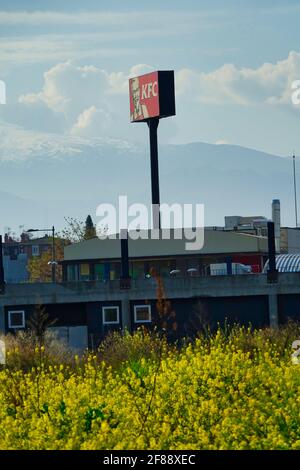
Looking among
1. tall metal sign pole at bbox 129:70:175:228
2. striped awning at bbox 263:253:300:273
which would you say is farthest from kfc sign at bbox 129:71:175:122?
striped awning at bbox 263:253:300:273

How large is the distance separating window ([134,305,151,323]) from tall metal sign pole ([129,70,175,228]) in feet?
123

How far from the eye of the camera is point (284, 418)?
24562 mm

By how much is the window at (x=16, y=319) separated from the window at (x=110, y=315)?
5.01 meters

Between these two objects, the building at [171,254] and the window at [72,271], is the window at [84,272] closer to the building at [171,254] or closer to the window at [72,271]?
the building at [171,254]

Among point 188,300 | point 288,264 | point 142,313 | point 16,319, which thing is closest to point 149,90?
point 288,264

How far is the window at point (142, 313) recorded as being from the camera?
78375 millimetres

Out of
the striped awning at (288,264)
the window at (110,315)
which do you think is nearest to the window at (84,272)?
the striped awning at (288,264)

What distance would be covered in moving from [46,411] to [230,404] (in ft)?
13.9

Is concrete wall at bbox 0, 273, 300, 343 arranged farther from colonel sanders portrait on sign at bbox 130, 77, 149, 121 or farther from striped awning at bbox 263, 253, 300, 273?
colonel sanders portrait on sign at bbox 130, 77, 149, 121

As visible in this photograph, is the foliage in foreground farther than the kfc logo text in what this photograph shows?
No

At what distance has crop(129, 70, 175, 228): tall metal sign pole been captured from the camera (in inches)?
4594
